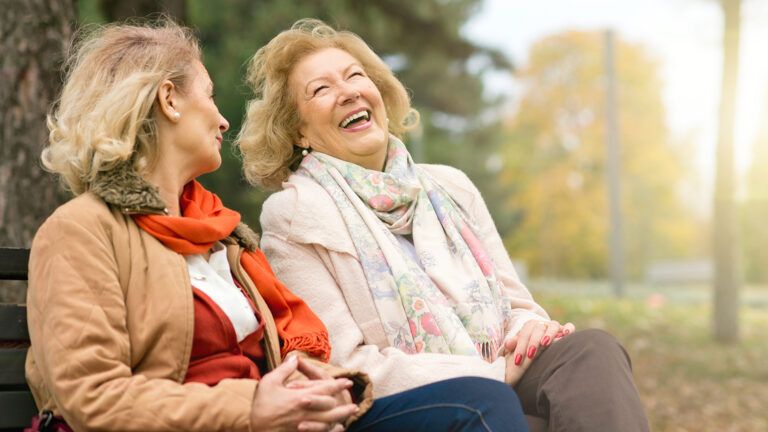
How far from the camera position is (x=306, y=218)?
3.10 metres

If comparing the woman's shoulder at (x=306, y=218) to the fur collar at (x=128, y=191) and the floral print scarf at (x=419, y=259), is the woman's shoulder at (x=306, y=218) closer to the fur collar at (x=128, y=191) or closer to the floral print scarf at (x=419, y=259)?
the floral print scarf at (x=419, y=259)

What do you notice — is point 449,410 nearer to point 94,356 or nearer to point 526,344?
point 526,344

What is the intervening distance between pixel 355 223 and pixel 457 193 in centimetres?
58

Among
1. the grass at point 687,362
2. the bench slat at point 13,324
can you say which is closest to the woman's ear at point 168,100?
the bench slat at point 13,324

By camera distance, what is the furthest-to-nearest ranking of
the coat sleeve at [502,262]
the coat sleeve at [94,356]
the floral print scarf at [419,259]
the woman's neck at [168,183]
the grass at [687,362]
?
the grass at [687,362]
the coat sleeve at [502,262]
the floral print scarf at [419,259]
the woman's neck at [168,183]
the coat sleeve at [94,356]

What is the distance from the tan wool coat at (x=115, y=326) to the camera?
2.12 m

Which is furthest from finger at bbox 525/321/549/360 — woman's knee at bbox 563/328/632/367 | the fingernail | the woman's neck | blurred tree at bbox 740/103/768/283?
blurred tree at bbox 740/103/768/283

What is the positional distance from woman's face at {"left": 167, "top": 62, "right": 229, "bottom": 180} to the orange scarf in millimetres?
87

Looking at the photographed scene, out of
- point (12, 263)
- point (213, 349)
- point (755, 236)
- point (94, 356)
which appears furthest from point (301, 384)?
point (755, 236)

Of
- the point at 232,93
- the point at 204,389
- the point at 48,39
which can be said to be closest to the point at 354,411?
the point at 204,389

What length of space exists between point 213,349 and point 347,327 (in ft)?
2.10

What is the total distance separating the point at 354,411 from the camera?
241cm

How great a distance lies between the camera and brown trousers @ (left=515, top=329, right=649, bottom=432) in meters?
2.68

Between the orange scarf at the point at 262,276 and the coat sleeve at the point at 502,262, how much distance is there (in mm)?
753
